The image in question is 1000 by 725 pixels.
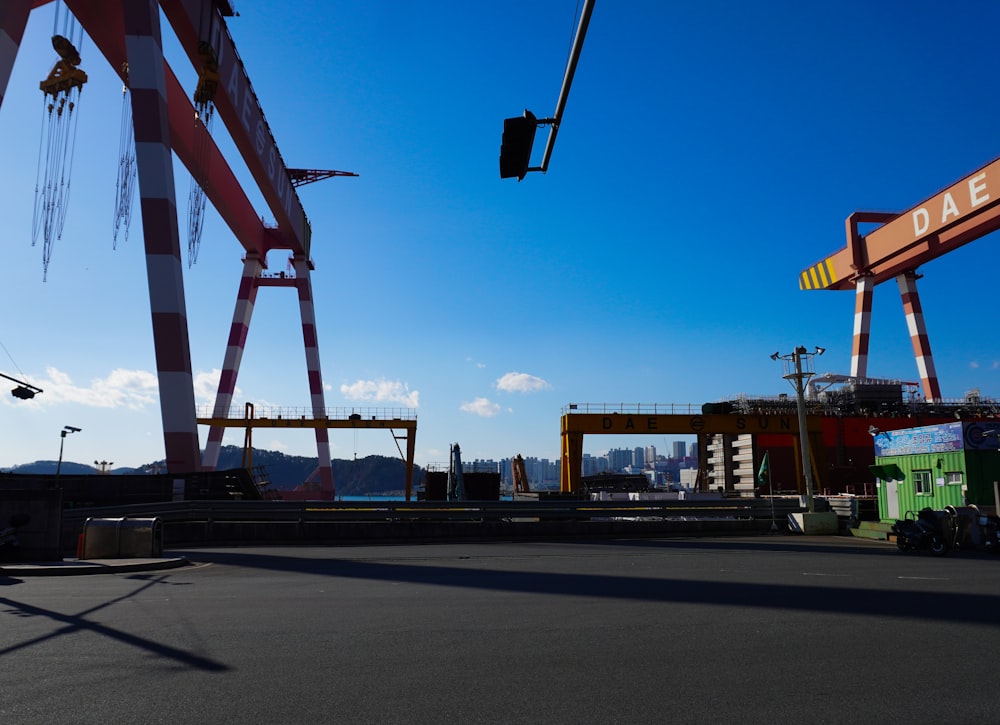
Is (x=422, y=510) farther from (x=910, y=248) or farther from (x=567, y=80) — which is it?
(x=910, y=248)

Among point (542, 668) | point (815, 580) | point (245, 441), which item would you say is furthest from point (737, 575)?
point (245, 441)

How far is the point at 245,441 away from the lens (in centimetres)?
5641

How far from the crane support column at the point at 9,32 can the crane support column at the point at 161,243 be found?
3793 millimetres

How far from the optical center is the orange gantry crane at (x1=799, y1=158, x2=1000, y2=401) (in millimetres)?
32938

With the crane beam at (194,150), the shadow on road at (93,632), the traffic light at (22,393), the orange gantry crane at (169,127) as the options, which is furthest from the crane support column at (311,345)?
the shadow on road at (93,632)

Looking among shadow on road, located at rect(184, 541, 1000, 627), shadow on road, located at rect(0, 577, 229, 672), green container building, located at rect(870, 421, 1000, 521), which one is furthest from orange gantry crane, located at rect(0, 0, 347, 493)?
green container building, located at rect(870, 421, 1000, 521)

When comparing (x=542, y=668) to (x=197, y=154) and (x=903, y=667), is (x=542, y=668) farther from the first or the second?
(x=197, y=154)

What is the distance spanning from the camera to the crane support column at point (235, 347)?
53.1m

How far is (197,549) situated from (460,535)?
7.60 meters

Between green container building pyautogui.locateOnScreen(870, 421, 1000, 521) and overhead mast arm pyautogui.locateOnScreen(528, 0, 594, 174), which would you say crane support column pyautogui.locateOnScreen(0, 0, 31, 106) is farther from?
green container building pyautogui.locateOnScreen(870, 421, 1000, 521)

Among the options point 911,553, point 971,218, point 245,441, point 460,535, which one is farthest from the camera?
point 245,441

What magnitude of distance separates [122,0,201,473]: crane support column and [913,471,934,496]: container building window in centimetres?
2489

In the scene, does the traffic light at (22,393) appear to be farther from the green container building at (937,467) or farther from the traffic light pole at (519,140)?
the green container building at (937,467)

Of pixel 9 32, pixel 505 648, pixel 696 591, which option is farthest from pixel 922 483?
pixel 9 32
